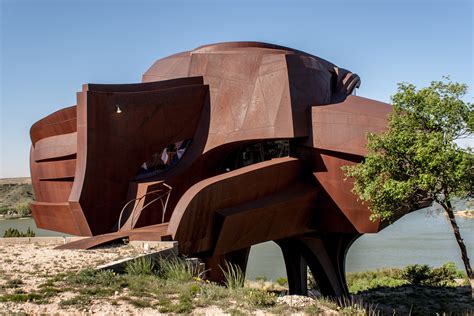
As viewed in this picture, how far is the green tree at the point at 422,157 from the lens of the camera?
1171 cm

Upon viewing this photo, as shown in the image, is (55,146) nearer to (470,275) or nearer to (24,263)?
(24,263)

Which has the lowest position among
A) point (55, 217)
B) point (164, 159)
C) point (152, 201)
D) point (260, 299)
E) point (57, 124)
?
point (260, 299)

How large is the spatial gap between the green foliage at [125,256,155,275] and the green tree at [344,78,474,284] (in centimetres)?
644

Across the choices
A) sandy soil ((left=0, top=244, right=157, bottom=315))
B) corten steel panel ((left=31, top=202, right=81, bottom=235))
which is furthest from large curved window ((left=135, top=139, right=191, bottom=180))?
sandy soil ((left=0, top=244, right=157, bottom=315))

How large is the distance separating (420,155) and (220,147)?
326 inches

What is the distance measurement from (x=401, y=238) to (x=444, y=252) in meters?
10.6

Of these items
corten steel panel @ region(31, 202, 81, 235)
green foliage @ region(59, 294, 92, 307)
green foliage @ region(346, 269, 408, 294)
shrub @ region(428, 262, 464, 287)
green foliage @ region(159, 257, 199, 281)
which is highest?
corten steel panel @ region(31, 202, 81, 235)

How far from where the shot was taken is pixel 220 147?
1794 centimetres

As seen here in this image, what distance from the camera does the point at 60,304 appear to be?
7574mm

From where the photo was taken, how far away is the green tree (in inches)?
461

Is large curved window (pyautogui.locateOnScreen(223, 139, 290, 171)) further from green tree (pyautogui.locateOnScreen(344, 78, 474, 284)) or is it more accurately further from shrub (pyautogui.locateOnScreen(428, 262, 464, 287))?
shrub (pyautogui.locateOnScreen(428, 262, 464, 287))

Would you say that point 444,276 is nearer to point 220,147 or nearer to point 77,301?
point 220,147

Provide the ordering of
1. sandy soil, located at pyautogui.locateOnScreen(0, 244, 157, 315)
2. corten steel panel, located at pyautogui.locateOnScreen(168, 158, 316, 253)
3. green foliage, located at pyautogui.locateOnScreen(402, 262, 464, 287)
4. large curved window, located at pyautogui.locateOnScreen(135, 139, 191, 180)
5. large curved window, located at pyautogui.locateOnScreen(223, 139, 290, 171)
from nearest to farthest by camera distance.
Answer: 1. sandy soil, located at pyautogui.locateOnScreen(0, 244, 157, 315)
2. corten steel panel, located at pyautogui.locateOnScreen(168, 158, 316, 253)
3. large curved window, located at pyautogui.locateOnScreen(135, 139, 191, 180)
4. large curved window, located at pyautogui.locateOnScreen(223, 139, 290, 171)
5. green foliage, located at pyautogui.locateOnScreen(402, 262, 464, 287)

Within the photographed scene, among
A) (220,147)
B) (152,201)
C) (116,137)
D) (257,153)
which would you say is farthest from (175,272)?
(257,153)
